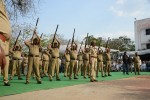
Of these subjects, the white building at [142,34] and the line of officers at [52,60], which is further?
the white building at [142,34]

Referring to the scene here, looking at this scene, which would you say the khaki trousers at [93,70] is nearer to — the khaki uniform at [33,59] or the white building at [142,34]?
the khaki uniform at [33,59]

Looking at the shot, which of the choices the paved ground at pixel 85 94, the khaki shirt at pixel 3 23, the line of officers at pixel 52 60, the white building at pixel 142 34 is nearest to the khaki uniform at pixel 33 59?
the line of officers at pixel 52 60

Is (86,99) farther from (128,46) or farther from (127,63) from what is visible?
(128,46)

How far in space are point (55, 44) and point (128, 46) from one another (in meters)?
55.9

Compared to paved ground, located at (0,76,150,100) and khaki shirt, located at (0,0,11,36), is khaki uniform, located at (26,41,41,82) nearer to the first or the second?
paved ground, located at (0,76,150,100)

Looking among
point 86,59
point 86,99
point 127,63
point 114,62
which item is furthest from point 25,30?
point 86,99

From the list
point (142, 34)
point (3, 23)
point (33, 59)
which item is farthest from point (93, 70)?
point (142, 34)

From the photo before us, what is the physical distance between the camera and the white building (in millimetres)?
39750

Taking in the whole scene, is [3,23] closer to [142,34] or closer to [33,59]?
[33,59]

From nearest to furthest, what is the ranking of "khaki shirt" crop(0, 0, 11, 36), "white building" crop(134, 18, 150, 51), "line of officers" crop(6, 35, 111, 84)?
"khaki shirt" crop(0, 0, 11, 36) < "line of officers" crop(6, 35, 111, 84) < "white building" crop(134, 18, 150, 51)

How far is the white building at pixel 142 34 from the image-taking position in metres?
39.8

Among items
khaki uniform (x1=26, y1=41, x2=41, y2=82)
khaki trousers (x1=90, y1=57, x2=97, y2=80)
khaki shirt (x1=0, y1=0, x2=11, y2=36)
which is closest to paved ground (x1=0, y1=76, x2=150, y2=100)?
khaki uniform (x1=26, y1=41, x2=41, y2=82)

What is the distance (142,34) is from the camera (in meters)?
40.3

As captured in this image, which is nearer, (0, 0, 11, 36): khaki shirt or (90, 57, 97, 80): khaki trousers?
(0, 0, 11, 36): khaki shirt
